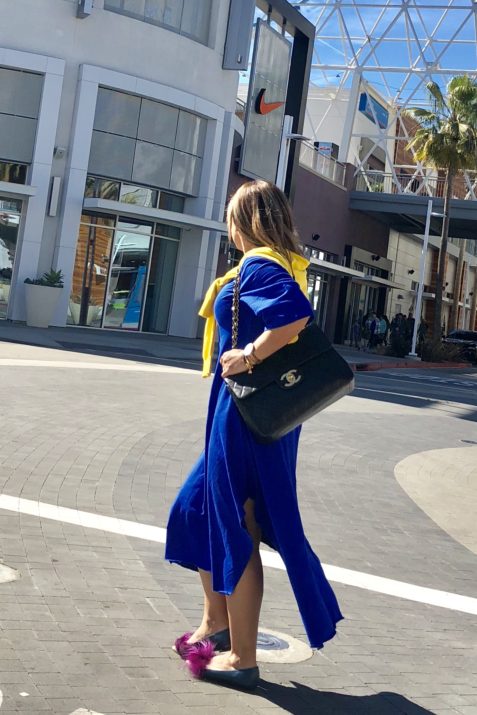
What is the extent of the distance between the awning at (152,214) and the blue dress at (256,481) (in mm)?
24091

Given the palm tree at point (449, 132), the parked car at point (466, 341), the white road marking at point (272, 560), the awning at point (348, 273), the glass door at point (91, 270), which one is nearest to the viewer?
the white road marking at point (272, 560)

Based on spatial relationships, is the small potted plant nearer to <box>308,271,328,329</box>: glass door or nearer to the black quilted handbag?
<box>308,271,328,329</box>: glass door

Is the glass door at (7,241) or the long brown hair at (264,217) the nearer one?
the long brown hair at (264,217)

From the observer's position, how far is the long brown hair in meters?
3.88

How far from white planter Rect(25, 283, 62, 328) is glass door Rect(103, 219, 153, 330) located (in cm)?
352

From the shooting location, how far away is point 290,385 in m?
3.68

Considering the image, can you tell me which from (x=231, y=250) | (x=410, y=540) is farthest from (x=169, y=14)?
(x=410, y=540)

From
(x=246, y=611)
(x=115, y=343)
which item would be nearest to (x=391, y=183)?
(x=115, y=343)

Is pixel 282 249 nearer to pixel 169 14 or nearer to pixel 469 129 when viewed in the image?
pixel 169 14

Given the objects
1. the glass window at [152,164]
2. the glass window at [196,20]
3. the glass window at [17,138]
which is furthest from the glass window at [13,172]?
the glass window at [196,20]

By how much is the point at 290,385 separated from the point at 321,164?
40213mm

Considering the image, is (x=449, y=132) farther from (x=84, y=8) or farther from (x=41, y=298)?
(x=41, y=298)

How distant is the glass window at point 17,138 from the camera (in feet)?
86.9

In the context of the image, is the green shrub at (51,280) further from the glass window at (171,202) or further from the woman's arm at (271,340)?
the woman's arm at (271,340)
